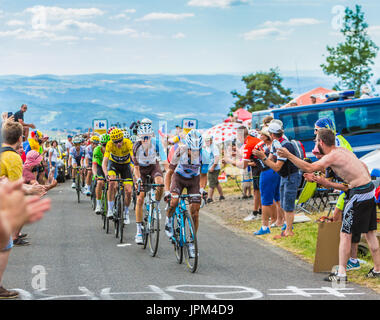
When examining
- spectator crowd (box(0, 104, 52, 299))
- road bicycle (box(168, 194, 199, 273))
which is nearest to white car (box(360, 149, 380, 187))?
road bicycle (box(168, 194, 199, 273))

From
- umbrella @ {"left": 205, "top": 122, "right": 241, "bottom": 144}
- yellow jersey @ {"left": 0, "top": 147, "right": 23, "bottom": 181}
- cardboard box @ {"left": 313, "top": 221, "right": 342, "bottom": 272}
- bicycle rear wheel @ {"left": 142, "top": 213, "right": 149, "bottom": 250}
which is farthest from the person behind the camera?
umbrella @ {"left": 205, "top": 122, "right": 241, "bottom": 144}

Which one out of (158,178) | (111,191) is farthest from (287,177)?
(111,191)

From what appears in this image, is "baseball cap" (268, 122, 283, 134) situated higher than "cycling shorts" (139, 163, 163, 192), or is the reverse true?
"baseball cap" (268, 122, 283, 134)

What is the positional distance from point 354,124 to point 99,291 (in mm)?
12303

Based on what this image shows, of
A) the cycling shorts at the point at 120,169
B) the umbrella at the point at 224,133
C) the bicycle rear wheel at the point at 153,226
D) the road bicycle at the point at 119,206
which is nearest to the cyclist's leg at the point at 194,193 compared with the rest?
the bicycle rear wheel at the point at 153,226

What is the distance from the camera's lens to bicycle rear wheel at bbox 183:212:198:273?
9.01 meters

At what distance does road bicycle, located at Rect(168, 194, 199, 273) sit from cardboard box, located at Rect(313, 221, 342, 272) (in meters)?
1.74

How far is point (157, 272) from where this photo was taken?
908 cm

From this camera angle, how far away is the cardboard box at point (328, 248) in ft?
28.9

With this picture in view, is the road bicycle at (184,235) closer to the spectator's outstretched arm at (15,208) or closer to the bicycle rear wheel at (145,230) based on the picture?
the bicycle rear wheel at (145,230)

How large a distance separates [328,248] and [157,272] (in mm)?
2464

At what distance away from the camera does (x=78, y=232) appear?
44.6 ft

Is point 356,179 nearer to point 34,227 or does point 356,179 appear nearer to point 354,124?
point 34,227

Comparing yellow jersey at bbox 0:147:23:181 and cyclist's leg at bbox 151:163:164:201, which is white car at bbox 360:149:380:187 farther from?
yellow jersey at bbox 0:147:23:181
